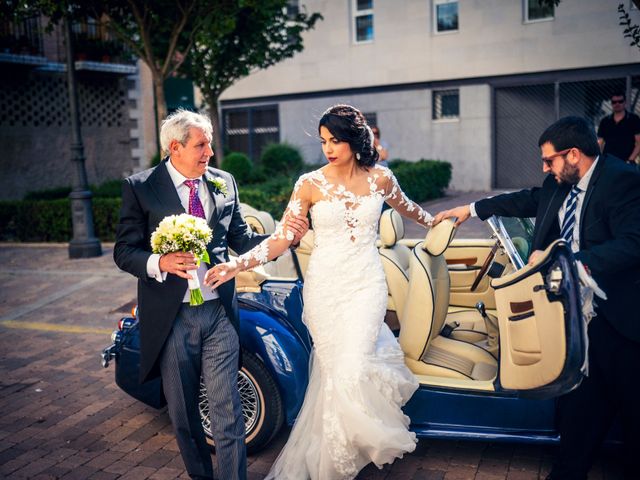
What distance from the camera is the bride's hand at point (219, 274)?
329cm

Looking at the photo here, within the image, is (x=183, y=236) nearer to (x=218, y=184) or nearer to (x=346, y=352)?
(x=218, y=184)

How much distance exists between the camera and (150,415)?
4812 millimetres

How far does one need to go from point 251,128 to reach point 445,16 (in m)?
7.27

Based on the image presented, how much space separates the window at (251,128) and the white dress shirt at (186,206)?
18426mm

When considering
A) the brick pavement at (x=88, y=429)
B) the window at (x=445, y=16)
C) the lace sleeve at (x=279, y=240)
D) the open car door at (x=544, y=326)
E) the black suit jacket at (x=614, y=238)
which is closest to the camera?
the open car door at (x=544, y=326)

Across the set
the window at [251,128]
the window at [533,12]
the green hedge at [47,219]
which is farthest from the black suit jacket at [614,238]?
the window at [251,128]

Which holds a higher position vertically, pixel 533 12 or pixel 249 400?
pixel 533 12

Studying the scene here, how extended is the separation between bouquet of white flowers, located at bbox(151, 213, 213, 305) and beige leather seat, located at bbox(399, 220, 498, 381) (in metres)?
1.24

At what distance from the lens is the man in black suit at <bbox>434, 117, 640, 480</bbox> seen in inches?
122

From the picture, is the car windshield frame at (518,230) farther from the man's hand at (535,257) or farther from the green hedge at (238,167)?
the green hedge at (238,167)

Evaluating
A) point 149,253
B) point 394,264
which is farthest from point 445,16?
point 149,253

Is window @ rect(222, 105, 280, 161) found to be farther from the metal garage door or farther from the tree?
the metal garage door

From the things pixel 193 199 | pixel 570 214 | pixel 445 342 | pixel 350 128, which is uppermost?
pixel 350 128

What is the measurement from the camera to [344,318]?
3641 mm
